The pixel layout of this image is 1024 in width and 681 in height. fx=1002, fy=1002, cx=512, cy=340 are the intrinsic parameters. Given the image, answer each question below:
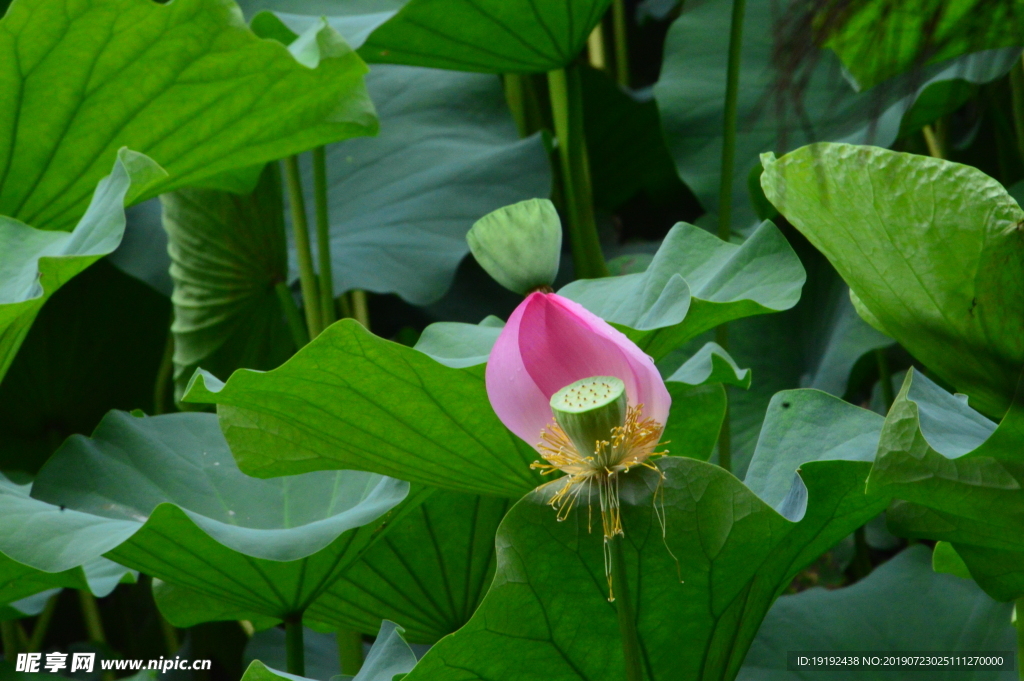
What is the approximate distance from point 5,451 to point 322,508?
2.46ft

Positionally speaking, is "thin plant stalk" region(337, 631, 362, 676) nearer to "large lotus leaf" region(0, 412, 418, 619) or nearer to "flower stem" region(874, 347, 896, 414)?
"large lotus leaf" region(0, 412, 418, 619)

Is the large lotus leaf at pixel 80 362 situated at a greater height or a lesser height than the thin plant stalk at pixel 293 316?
lesser

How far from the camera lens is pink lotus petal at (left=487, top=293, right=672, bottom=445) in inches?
19.6

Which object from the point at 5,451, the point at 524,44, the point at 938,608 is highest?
the point at 524,44

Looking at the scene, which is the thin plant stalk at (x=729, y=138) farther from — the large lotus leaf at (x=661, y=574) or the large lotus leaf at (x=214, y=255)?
the large lotus leaf at (x=214, y=255)

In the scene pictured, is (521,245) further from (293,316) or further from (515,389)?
(293,316)

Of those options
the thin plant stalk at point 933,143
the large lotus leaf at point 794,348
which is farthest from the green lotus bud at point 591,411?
the thin plant stalk at point 933,143

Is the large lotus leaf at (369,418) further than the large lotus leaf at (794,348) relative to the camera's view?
No

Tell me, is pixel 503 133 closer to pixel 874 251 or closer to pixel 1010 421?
pixel 874 251

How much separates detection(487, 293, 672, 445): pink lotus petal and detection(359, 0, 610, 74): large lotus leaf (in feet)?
1.79

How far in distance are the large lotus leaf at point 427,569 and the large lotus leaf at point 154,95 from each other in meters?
0.38

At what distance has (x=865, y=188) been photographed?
54cm

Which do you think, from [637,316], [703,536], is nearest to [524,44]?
[637,316]

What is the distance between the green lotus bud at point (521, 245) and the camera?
22.1 inches
